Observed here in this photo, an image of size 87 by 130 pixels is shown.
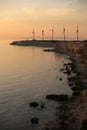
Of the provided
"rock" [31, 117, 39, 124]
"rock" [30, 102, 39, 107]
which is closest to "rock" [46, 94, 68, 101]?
"rock" [30, 102, 39, 107]

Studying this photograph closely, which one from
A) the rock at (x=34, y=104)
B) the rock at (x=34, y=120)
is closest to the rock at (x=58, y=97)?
the rock at (x=34, y=104)

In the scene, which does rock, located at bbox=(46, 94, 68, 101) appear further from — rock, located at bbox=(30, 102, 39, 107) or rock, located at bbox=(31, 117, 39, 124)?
rock, located at bbox=(31, 117, 39, 124)

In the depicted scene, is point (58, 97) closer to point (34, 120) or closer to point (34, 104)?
point (34, 104)

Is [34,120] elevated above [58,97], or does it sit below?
below

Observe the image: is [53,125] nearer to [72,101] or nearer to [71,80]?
[72,101]

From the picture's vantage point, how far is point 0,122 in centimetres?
4259

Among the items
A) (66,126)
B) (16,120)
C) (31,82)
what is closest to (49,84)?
(31,82)

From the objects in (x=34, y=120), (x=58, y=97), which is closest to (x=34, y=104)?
(x=58, y=97)

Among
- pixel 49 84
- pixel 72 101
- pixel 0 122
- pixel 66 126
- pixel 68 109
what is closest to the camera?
pixel 66 126

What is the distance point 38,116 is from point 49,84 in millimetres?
31000

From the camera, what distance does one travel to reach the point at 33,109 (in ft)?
161

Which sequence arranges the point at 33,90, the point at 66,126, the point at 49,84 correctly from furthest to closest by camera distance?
the point at 49,84 → the point at 33,90 → the point at 66,126

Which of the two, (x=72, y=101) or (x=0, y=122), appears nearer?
(x=0, y=122)

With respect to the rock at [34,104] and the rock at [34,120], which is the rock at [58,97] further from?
the rock at [34,120]
